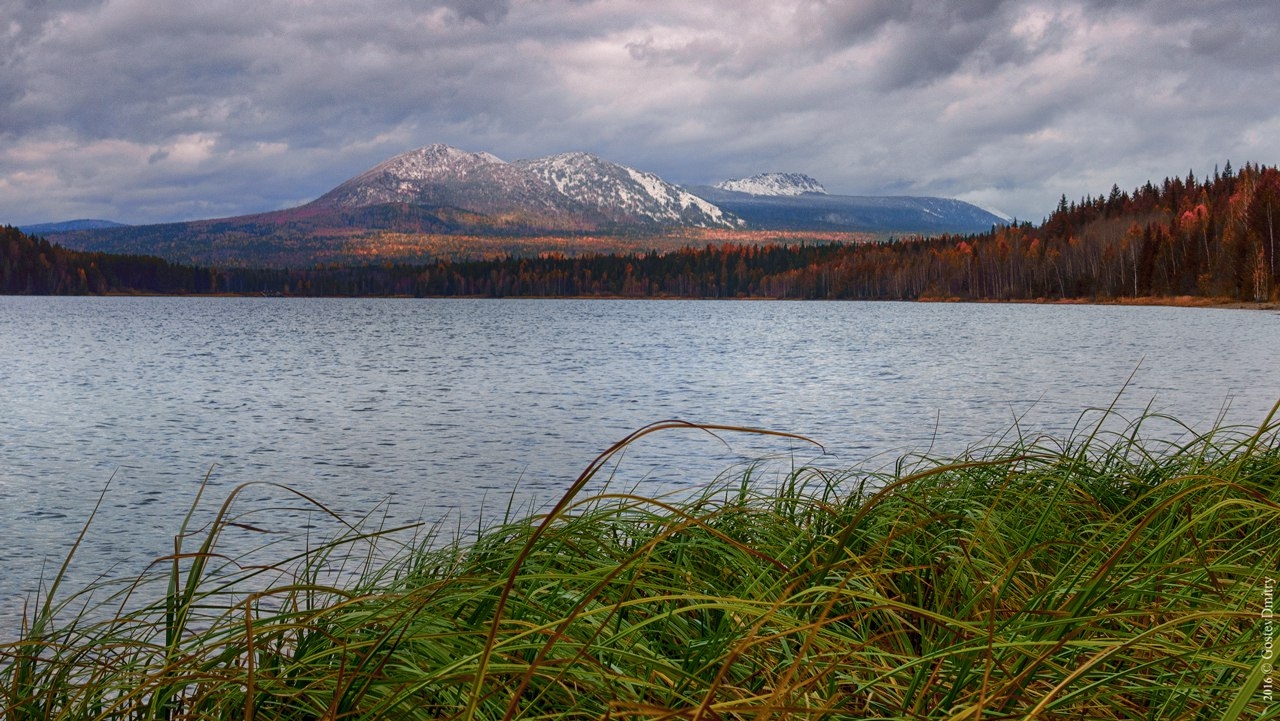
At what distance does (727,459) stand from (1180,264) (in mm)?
124360

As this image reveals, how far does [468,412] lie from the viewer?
29.7m

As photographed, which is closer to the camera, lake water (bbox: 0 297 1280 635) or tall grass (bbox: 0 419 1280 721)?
tall grass (bbox: 0 419 1280 721)

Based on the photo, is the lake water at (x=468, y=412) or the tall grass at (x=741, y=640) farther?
the lake water at (x=468, y=412)

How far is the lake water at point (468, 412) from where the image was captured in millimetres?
16469

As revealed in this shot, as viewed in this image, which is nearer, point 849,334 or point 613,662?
point 613,662

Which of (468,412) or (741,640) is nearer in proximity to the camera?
(741,640)

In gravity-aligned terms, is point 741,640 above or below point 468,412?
above

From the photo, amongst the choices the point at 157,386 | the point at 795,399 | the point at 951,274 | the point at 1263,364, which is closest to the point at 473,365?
the point at 157,386

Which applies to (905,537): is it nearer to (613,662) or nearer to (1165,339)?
(613,662)

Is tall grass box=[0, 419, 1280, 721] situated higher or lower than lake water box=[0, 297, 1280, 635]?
higher

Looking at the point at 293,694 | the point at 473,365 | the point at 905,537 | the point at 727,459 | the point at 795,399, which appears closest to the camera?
the point at 293,694

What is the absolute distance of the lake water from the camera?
16469 millimetres

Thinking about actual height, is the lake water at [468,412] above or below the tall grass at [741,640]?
below

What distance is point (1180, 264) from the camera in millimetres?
125750
